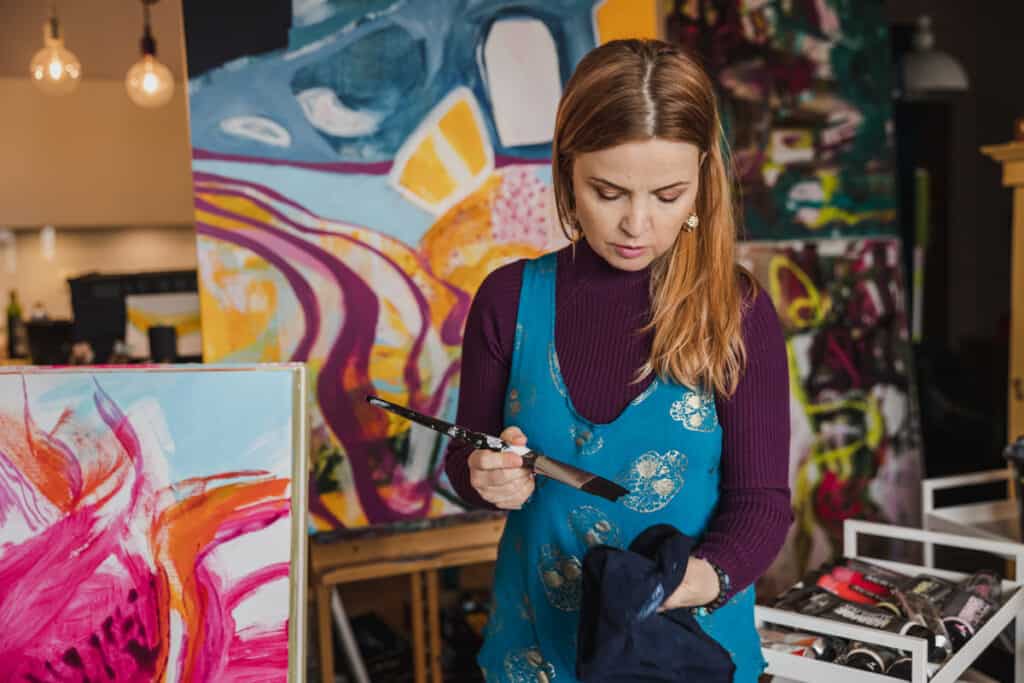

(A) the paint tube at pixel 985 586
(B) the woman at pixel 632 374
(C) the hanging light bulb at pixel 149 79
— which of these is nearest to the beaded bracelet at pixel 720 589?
(B) the woman at pixel 632 374

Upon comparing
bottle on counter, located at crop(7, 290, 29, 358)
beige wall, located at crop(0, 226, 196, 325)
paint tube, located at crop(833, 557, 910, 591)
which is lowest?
paint tube, located at crop(833, 557, 910, 591)

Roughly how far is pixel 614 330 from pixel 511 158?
49.8 inches

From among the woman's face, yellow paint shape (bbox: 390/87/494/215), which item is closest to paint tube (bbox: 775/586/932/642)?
the woman's face

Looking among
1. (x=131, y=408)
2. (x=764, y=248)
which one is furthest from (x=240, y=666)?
(x=764, y=248)

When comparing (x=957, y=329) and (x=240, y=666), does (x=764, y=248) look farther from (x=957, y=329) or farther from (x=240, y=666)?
(x=957, y=329)

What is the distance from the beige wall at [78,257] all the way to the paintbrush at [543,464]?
505 cm

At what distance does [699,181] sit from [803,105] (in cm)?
197

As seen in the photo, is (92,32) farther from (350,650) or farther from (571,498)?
(571,498)

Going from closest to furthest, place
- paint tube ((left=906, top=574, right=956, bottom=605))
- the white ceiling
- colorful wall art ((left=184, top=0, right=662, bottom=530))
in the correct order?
1. paint tube ((left=906, top=574, right=956, bottom=605))
2. colorful wall art ((left=184, top=0, right=662, bottom=530))
3. the white ceiling

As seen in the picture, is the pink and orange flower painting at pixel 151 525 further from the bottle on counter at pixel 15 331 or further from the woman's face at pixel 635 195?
the bottle on counter at pixel 15 331

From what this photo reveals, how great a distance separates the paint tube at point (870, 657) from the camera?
1.49 m

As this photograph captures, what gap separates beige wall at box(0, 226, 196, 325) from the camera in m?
5.54

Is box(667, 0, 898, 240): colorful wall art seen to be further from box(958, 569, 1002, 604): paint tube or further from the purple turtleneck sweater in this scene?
the purple turtleneck sweater

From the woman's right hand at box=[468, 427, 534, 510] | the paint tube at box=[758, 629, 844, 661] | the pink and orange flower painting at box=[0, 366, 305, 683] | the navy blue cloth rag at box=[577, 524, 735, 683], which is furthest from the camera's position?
the paint tube at box=[758, 629, 844, 661]
